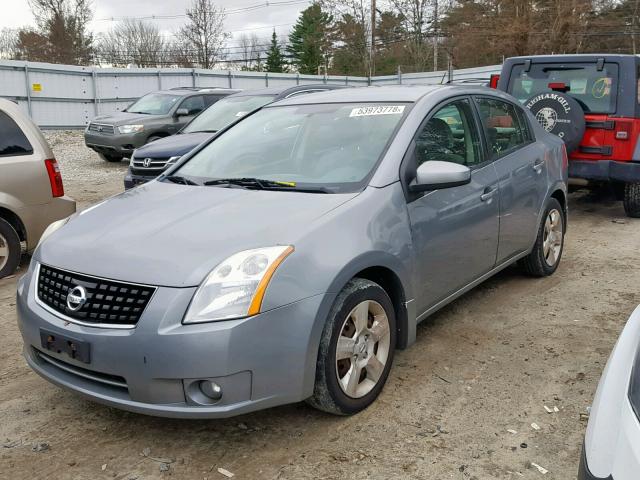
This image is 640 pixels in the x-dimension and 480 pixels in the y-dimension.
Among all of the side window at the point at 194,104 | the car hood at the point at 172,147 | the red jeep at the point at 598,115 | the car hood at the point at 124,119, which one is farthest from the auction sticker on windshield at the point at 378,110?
the side window at the point at 194,104

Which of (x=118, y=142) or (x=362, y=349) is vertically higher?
(x=118, y=142)

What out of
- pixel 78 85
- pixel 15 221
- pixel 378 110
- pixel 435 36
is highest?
pixel 435 36

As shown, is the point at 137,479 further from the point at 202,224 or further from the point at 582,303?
the point at 582,303

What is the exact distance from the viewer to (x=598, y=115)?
735cm

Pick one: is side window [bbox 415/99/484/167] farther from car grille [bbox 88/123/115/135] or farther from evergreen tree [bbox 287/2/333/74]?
evergreen tree [bbox 287/2/333/74]

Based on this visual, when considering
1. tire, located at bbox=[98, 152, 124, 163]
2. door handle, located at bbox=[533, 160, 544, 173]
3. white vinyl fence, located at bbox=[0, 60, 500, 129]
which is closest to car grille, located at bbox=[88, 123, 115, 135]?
tire, located at bbox=[98, 152, 124, 163]

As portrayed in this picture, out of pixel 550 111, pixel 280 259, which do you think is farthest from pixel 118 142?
pixel 280 259

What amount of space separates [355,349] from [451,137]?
1.70 m

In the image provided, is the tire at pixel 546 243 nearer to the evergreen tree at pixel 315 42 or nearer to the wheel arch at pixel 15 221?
the wheel arch at pixel 15 221

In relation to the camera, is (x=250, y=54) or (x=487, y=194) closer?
(x=487, y=194)

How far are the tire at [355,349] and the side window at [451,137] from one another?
3.15 ft

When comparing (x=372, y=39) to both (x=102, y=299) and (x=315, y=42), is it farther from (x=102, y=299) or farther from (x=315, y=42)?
(x=102, y=299)

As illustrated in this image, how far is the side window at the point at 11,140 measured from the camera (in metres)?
5.63

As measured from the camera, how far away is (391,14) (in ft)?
151
